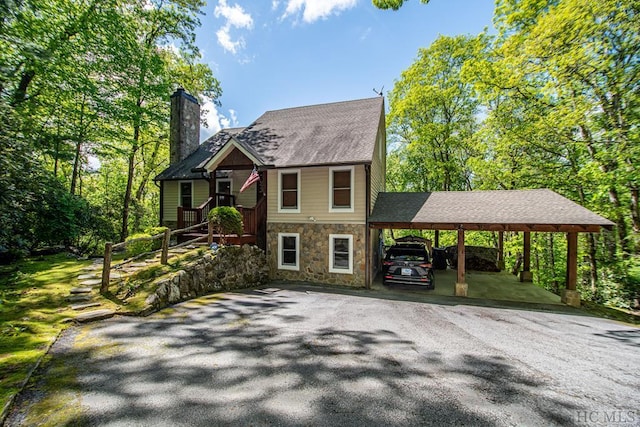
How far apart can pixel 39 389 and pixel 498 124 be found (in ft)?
71.3

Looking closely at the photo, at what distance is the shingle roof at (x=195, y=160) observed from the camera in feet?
47.1

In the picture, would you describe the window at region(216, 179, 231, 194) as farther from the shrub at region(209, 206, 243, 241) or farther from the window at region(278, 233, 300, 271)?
the window at region(278, 233, 300, 271)

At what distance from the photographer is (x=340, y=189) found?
456 inches

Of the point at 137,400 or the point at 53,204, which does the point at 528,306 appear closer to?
the point at 137,400

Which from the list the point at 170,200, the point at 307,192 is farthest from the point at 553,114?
the point at 170,200

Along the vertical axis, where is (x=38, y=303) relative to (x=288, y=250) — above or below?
below

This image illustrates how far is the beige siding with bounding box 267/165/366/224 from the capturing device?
11.2 metres

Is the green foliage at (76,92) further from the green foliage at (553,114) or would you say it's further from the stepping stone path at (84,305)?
the green foliage at (553,114)

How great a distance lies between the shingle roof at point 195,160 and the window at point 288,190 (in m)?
4.55

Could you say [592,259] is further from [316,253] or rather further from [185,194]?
[185,194]

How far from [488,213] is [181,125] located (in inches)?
672

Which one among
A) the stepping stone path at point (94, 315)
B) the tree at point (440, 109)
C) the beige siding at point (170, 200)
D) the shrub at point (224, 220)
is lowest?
the stepping stone path at point (94, 315)

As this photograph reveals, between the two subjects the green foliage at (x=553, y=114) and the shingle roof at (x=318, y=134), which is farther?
the shingle roof at (x=318, y=134)

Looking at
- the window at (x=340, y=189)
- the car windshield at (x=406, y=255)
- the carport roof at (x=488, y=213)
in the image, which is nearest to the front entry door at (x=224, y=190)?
the window at (x=340, y=189)
